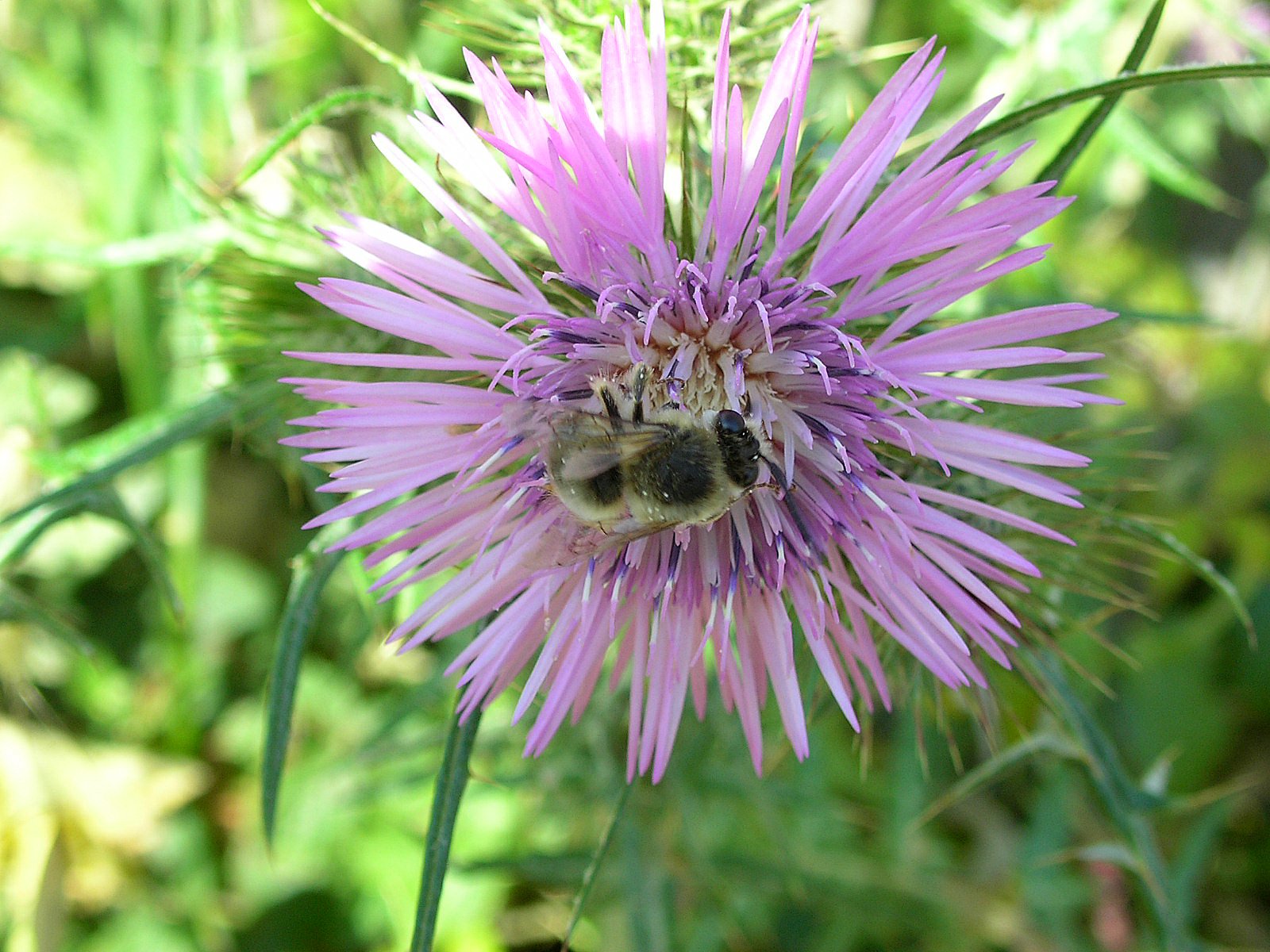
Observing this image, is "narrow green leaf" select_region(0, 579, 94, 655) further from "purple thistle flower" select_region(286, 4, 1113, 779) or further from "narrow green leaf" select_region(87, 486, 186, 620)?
"purple thistle flower" select_region(286, 4, 1113, 779)

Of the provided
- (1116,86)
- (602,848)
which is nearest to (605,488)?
(602,848)

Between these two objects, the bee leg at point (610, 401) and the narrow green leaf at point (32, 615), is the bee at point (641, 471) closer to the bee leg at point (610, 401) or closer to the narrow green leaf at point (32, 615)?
the bee leg at point (610, 401)

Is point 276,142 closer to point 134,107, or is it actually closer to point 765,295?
point 765,295

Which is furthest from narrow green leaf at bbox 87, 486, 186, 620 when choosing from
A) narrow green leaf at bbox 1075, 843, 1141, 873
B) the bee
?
narrow green leaf at bbox 1075, 843, 1141, 873

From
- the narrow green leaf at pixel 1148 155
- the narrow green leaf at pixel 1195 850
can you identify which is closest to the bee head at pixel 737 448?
the narrow green leaf at pixel 1148 155

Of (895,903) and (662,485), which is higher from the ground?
(662,485)

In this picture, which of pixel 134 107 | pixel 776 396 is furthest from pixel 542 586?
pixel 134 107
